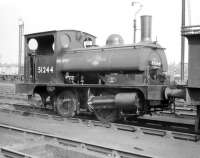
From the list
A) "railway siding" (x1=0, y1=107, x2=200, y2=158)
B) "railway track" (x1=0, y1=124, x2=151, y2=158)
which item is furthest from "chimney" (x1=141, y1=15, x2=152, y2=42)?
"railway track" (x1=0, y1=124, x2=151, y2=158)

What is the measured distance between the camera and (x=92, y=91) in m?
11.7

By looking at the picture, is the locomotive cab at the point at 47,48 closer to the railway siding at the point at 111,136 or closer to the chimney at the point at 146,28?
the railway siding at the point at 111,136

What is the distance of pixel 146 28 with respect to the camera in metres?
11.1

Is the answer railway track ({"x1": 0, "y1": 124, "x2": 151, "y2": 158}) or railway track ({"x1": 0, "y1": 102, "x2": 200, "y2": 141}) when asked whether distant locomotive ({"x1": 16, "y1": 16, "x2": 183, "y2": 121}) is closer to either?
railway track ({"x1": 0, "y1": 102, "x2": 200, "y2": 141})

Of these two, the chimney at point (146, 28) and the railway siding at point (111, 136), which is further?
the chimney at point (146, 28)

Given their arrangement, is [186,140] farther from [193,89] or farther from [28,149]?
[28,149]

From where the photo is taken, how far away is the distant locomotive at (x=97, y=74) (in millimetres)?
10335

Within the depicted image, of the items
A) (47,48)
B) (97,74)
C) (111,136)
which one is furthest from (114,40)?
(111,136)

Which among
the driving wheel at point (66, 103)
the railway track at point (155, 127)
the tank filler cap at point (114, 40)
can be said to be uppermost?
the tank filler cap at point (114, 40)

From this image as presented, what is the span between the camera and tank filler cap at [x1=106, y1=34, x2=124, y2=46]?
11641 millimetres

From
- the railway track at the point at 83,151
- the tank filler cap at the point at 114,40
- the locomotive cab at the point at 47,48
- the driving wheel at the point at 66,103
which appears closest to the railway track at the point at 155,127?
the driving wheel at the point at 66,103

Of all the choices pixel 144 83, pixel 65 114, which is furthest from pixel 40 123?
pixel 144 83

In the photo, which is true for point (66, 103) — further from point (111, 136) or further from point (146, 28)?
point (146, 28)

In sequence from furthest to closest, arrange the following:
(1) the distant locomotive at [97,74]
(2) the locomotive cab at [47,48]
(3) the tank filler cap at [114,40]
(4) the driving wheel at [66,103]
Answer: (2) the locomotive cab at [47,48] < (4) the driving wheel at [66,103] < (3) the tank filler cap at [114,40] < (1) the distant locomotive at [97,74]
